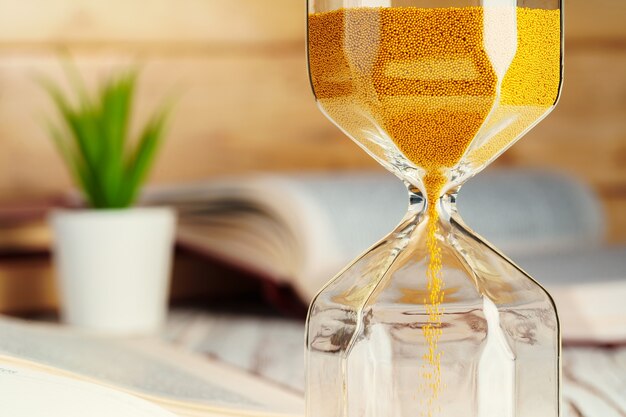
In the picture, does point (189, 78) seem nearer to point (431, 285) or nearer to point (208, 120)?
point (208, 120)

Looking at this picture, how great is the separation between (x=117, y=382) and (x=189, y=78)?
0.80 meters

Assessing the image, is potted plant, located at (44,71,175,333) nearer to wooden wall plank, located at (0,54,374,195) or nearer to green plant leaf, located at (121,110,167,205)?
green plant leaf, located at (121,110,167,205)

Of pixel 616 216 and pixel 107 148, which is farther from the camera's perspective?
pixel 616 216

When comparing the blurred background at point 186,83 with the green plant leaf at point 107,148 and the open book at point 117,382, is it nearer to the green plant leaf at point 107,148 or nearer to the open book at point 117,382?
the green plant leaf at point 107,148

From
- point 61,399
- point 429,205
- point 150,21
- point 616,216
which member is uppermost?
point 150,21

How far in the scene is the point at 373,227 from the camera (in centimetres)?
105

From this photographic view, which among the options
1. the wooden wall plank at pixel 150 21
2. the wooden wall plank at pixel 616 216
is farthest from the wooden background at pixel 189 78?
the wooden wall plank at pixel 616 216

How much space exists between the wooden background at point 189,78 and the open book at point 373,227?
19 centimetres

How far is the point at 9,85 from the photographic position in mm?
1283

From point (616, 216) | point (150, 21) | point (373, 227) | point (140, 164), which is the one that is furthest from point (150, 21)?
point (616, 216)

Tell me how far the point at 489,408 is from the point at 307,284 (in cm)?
44

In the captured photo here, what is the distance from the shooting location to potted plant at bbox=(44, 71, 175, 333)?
40.6 inches

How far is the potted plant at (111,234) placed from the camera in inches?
40.6

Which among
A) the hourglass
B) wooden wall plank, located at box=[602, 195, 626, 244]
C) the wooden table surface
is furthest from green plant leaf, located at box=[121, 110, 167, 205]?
wooden wall plank, located at box=[602, 195, 626, 244]
